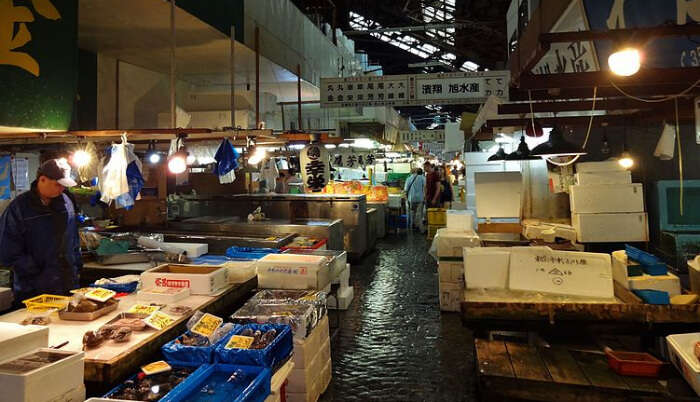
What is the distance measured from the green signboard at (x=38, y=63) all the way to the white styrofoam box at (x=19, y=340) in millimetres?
2775

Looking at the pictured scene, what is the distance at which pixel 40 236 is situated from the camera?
4.35m

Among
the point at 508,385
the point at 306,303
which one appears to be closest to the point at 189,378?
the point at 306,303

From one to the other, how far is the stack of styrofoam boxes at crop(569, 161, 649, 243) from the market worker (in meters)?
6.95

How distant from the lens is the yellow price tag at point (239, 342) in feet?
9.19

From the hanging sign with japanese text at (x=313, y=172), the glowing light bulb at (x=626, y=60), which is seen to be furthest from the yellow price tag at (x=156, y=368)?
the hanging sign with japanese text at (x=313, y=172)

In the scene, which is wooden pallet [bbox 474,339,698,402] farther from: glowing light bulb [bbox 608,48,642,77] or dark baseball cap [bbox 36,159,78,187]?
dark baseball cap [bbox 36,159,78,187]

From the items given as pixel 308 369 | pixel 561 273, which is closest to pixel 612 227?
pixel 561 273

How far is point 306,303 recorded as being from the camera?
400 centimetres

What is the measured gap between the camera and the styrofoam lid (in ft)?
9.74

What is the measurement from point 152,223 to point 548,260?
287 inches

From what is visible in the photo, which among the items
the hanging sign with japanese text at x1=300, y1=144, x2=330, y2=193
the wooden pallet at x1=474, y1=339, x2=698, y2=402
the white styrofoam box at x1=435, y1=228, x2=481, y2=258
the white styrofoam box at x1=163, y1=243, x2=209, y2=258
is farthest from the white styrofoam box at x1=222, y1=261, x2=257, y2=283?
the hanging sign with japanese text at x1=300, y1=144, x2=330, y2=193

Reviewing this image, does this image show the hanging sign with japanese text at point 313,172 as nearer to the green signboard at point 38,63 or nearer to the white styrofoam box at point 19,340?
the green signboard at point 38,63

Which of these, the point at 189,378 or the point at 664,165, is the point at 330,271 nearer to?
the point at 189,378

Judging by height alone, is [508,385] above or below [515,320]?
below
